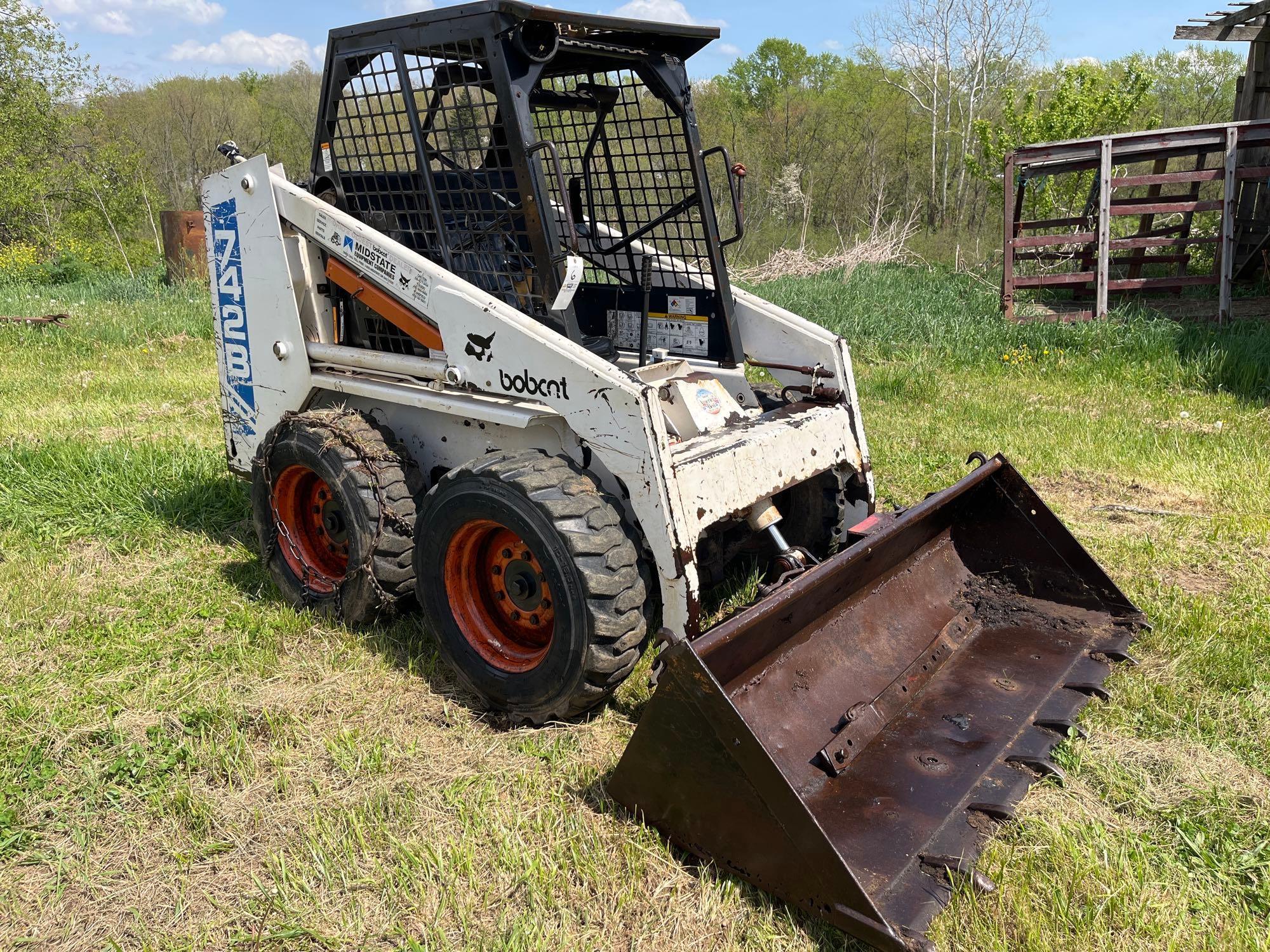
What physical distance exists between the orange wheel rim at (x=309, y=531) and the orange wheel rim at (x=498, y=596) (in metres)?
0.85

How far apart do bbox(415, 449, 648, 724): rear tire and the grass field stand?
0.19m

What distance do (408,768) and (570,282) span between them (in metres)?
1.75

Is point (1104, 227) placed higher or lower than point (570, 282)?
higher

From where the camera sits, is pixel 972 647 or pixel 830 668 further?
pixel 972 647

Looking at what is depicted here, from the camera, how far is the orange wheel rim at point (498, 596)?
3322 millimetres

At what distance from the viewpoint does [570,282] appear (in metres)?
3.45

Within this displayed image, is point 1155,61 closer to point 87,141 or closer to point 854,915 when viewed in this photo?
point 87,141

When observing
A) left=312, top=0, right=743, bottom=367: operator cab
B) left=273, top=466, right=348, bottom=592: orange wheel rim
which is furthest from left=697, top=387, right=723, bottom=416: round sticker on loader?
left=273, top=466, right=348, bottom=592: orange wheel rim

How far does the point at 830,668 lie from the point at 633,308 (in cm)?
201

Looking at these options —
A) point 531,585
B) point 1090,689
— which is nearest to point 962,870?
point 1090,689

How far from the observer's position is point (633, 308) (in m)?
4.45

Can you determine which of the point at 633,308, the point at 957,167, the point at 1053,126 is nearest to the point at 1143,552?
the point at 633,308

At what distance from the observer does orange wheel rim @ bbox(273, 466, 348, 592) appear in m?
4.16

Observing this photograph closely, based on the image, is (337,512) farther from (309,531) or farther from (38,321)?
(38,321)
